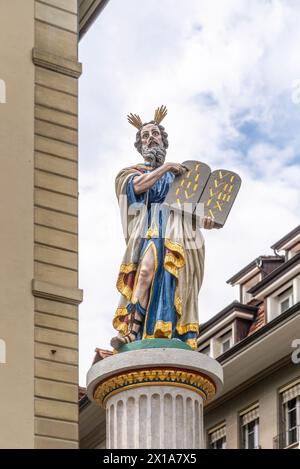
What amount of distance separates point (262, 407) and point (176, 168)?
21.0m

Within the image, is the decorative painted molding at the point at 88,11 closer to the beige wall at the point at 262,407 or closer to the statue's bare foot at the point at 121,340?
the beige wall at the point at 262,407

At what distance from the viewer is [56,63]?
94.7 feet

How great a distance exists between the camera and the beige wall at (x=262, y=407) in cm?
4131

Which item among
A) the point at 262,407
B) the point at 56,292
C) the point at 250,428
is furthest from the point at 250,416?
the point at 56,292

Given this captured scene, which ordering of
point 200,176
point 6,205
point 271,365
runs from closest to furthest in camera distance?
point 200,176 → point 6,205 → point 271,365

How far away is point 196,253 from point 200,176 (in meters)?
0.87

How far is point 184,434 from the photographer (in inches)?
808

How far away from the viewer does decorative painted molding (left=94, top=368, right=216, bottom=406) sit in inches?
811

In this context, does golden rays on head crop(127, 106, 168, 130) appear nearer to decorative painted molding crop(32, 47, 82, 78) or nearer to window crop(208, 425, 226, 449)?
decorative painted molding crop(32, 47, 82, 78)

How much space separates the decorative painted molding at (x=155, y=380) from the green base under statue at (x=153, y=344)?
31cm

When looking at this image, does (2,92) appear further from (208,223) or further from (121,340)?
(121,340)

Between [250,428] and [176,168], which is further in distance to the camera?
[250,428]

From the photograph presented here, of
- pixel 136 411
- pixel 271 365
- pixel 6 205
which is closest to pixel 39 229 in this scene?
pixel 6 205

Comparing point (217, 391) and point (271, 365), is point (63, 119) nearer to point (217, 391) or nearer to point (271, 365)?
point (217, 391)
